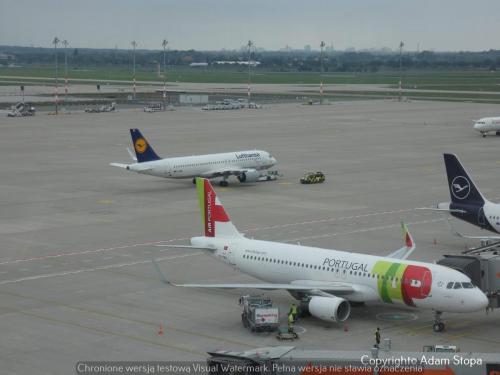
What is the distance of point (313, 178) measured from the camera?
9800 cm

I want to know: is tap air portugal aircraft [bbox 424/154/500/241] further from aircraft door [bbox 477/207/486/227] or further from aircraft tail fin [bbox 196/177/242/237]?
aircraft tail fin [bbox 196/177/242/237]

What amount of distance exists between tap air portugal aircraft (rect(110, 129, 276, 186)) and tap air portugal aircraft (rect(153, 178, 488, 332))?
130 feet

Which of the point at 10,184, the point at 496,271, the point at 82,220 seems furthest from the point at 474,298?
the point at 10,184

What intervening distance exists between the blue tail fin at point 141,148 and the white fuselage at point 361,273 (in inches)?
1599

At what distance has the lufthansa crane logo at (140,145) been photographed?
94000mm

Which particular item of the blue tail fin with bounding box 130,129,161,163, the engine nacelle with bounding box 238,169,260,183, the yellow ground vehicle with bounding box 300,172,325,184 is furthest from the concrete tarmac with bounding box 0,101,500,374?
the blue tail fin with bounding box 130,129,161,163

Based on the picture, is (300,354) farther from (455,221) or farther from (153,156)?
(153,156)

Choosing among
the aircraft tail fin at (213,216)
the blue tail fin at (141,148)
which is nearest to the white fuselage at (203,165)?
the blue tail fin at (141,148)

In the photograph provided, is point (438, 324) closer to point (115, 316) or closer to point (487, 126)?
point (115, 316)

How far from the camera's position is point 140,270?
196ft

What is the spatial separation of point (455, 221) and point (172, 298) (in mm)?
30552

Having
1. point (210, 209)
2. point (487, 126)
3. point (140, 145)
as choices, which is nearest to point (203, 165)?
point (140, 145)

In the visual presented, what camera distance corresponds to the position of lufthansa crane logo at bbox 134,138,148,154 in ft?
308

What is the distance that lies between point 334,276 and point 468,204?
64.7 ft
